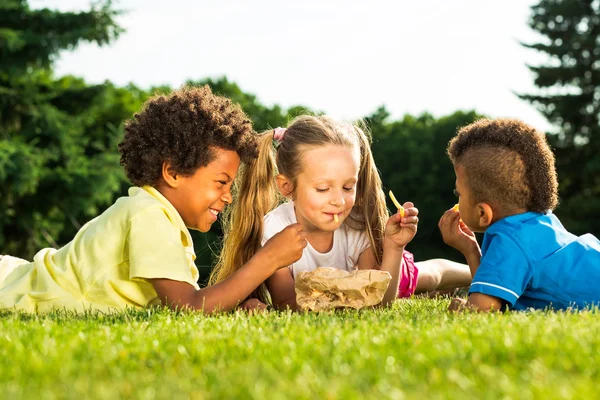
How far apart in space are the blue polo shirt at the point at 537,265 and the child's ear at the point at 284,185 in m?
1.74

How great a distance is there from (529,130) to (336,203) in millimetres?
1494

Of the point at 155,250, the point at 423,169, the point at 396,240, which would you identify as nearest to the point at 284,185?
the point at 396,240

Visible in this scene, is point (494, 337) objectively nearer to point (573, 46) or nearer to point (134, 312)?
point (134, 312)

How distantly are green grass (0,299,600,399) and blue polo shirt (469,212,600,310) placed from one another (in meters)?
0.66

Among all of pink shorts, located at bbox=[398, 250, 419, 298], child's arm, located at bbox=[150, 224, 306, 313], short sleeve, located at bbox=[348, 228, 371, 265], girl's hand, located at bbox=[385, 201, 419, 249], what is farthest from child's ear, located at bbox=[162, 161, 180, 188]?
pink shorts, located at bbox=[398, 250, 419, 298]

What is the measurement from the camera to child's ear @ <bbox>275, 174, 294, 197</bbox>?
19.8ft

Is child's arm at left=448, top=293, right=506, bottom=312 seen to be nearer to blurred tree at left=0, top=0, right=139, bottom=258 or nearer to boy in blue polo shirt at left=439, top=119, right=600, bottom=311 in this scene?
boy in blue polo shirt at left=439, top=119, right=600, bottom=311

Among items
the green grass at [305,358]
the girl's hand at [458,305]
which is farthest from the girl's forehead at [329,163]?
the green grass at [305,358]

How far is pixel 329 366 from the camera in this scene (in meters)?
2.76

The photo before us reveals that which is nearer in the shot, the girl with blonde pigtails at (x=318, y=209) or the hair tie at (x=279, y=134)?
the girl with blonde pigtails at (x=318, y=209)

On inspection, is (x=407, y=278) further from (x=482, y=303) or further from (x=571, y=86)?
(x=571, y=86)

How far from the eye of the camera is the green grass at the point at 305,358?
240cm

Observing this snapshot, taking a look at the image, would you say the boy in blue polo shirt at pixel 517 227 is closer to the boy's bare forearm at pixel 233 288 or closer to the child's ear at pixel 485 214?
the child's ear at pixel 485 214

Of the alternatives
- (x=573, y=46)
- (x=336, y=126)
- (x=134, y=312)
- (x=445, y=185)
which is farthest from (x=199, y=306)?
(x=573, y=46)
